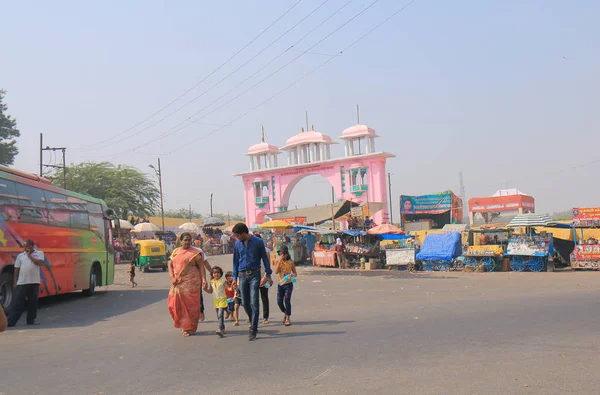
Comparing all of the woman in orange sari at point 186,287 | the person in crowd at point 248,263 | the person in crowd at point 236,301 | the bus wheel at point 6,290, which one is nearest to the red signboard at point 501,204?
the person in crowd at point 236,301

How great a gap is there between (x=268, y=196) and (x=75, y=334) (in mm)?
39518

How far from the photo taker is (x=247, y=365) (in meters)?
6.60

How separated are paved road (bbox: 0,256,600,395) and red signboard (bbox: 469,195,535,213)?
105ft

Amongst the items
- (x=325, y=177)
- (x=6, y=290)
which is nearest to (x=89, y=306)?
(x=6, y=290)

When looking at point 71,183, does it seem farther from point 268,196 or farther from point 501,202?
point 501,202

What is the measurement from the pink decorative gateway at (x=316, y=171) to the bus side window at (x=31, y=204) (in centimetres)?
2928

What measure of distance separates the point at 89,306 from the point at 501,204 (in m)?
36.0

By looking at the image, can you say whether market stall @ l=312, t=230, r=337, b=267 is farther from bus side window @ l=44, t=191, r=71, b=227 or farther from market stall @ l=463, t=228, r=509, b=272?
bus side window @ l=44, t=191, r=71, b=227

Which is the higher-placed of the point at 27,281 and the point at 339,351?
the point at 27,281

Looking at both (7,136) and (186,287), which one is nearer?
(186,287)

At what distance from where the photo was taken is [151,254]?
29203 millimetres

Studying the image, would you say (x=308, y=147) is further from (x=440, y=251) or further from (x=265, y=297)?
(x=265, y=297)

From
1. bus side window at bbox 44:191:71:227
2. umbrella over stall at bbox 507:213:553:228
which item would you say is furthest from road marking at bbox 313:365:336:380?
umbrella over stall at bbox 507:213:553:228

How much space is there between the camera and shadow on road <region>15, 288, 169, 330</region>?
11.8 meters
